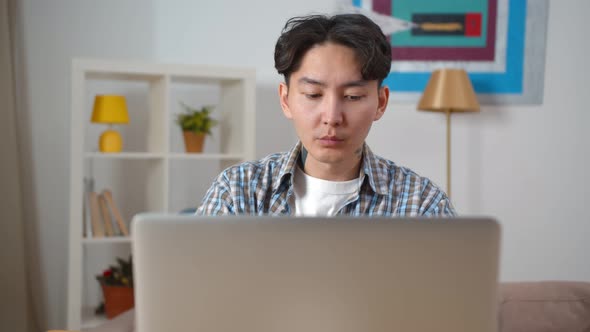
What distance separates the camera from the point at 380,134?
3.50 meters

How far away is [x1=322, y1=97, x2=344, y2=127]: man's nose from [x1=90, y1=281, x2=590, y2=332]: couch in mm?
806

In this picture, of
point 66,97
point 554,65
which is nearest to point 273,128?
point 66,97

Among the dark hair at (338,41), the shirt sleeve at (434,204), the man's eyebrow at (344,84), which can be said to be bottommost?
the shirt sleeve at (434,204)

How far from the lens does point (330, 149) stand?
1.37 meters

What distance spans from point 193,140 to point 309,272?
90.3 inches

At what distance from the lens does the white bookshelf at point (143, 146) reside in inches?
107

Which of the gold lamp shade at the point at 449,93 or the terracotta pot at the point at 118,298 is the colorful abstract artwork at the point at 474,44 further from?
the terracotta pot at the point at 118,298

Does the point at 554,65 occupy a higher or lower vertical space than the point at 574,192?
higher

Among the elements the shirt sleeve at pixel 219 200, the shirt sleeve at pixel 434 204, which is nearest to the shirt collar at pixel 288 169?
the shirt sleeve at pixel 219 200

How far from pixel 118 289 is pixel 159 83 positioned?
2.88 feet

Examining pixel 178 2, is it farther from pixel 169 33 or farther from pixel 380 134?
pixel 380 134

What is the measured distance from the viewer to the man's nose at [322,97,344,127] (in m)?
1.33

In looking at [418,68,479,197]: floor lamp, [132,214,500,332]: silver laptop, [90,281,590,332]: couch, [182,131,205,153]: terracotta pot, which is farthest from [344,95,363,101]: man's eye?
[418,68,479,197]: floor lamp

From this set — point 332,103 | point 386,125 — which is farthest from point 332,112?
point 386,125
